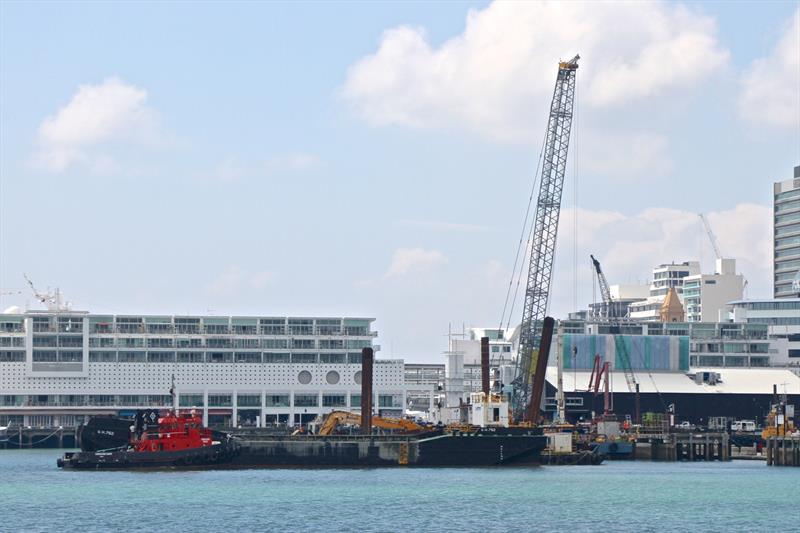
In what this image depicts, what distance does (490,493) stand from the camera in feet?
346

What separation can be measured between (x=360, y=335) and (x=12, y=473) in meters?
73.1

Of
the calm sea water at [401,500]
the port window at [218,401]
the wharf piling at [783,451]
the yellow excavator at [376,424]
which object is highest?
the port window at [218,401]

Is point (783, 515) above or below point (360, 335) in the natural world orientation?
below

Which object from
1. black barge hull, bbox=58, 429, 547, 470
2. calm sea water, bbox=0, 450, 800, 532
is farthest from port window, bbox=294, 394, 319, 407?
black barge hull, bbox=58, 429, 547, 470

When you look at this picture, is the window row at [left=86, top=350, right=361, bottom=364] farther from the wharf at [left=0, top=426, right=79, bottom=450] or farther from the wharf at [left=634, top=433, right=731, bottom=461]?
the wharf at [left=634, top=433, right=731, bottom=461]

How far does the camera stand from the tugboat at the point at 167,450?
12269 cm

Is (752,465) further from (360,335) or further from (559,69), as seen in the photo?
(360,335)

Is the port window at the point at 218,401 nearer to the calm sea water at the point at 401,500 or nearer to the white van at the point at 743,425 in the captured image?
the white van at the point at 743,425

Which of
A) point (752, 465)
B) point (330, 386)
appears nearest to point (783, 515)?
point (752, 465)

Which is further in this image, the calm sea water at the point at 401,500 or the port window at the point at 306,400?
the port window at the point at 306,400

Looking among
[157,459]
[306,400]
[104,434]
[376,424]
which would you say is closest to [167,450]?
[157,459]

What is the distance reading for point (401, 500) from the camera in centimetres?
10100

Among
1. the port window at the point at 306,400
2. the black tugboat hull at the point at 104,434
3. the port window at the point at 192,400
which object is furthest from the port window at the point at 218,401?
the black tugboat hull at the point at 104,434

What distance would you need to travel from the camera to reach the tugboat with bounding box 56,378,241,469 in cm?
12269
